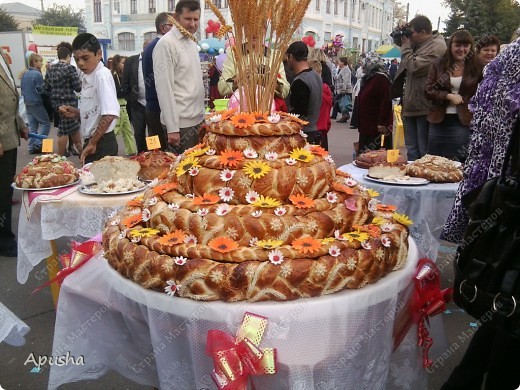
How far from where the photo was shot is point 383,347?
1626mm

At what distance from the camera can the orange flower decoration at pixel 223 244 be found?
4.85ft

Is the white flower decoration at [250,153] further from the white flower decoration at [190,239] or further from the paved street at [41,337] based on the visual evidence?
the paved street at [41,337]

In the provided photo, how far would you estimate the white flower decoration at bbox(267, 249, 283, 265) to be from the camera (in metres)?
1.44

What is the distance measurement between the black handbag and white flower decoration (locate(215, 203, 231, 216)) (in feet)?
2.69

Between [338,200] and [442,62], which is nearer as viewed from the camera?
[338,200]

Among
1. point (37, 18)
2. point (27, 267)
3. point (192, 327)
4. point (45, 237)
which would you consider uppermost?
point (37, 18)

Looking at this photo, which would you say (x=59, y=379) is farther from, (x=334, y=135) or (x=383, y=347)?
(x=334, y=135)

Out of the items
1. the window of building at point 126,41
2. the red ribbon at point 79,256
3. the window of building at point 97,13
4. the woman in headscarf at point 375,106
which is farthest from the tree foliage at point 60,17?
the red ribbon at point 79,256

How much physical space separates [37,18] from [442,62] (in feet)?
185

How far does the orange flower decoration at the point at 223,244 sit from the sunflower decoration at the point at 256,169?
0.25m

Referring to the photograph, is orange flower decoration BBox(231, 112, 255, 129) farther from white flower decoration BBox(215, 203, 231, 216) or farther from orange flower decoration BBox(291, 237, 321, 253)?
orange flower decoration BBox(291, 237, 321, 253)

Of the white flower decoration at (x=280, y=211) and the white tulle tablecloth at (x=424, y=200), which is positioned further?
the white tulle tablecloth at (x=424, y=200)

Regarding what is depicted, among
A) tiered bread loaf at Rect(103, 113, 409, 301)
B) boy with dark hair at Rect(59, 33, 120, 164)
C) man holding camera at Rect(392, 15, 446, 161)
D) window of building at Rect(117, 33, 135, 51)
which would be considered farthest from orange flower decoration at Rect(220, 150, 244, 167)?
window of building at Rect(117, 33, 135, 51)

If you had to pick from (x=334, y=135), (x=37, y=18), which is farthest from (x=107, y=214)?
(x=37, y=18)
